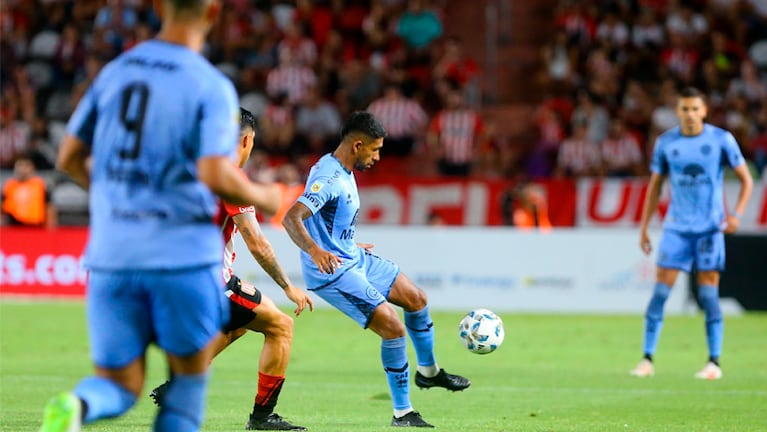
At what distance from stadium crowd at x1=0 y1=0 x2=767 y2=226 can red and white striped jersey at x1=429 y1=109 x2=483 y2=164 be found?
0.03 meters

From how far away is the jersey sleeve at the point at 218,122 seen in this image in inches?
187

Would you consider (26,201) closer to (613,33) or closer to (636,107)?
(636,107)

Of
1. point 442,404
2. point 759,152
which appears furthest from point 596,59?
point 442,404

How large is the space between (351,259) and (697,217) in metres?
4.63

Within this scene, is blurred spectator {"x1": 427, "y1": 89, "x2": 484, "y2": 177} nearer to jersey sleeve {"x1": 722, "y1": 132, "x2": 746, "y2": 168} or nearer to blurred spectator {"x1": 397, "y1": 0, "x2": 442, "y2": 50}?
blurred spectator {"x1": 397, "y1": 0, "x2": 442, "y2": 50}

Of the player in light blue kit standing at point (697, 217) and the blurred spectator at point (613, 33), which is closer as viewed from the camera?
the player in light blue kit standing at point (697, 217)

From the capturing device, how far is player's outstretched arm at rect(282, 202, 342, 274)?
8.31m

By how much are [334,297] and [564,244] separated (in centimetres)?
1119

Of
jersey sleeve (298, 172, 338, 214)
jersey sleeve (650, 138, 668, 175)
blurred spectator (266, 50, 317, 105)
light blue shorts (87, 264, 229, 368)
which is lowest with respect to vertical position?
blurred spectator (266, 50, 317, 105)

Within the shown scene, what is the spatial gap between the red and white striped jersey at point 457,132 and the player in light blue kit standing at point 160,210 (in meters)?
18.4

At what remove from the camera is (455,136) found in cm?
2331

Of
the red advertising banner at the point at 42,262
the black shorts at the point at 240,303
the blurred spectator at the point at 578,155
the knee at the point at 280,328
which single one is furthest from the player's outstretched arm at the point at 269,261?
the blurred spectator at the point at 578,155

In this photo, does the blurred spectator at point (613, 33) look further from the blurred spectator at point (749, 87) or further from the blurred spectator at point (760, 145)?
the blurred spectator at point (760, 145)

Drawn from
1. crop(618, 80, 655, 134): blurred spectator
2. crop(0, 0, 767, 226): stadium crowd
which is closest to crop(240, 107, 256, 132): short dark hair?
crop(0, 0, 767, 226): stadium crowd
